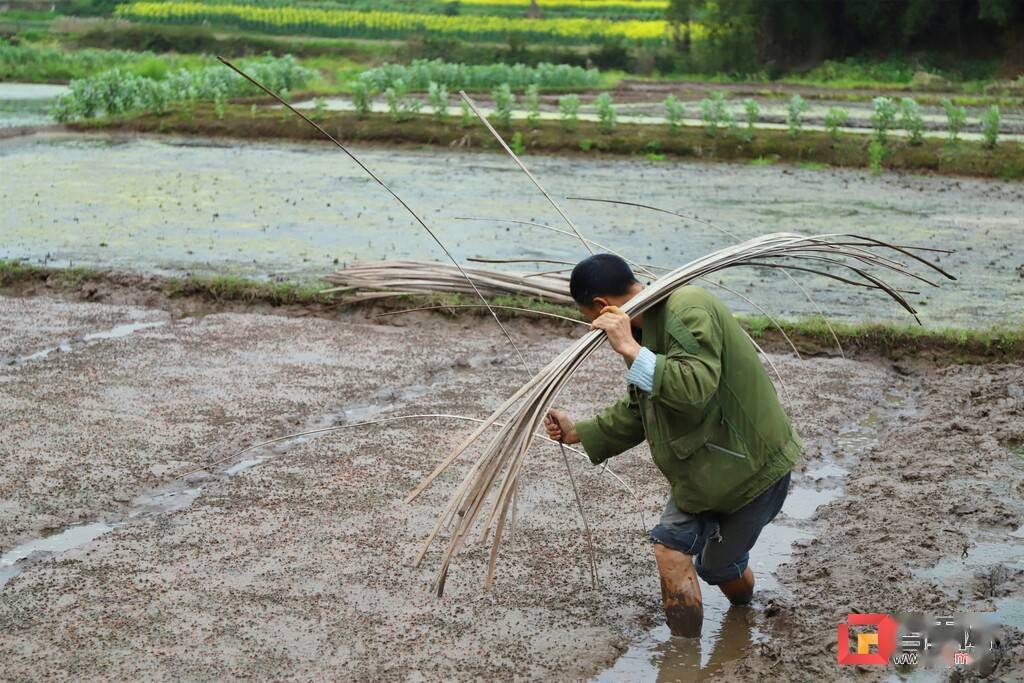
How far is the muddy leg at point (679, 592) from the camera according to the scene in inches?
137

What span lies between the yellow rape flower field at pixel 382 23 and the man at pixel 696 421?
128ft

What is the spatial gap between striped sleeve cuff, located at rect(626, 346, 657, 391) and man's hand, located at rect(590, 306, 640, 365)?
20 millimetres

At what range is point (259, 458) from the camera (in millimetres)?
5250

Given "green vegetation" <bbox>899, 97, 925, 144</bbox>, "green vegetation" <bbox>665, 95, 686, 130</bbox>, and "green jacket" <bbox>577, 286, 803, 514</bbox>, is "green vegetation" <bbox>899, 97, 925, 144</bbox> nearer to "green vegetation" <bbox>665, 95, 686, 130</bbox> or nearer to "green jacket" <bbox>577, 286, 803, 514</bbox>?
"green vegetation" <bbox>665, 95, 686, 130</bbox>

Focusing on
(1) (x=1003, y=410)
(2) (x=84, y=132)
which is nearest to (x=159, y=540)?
(1) (x=1003, y=410)

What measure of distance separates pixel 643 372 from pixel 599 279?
0.32 metres

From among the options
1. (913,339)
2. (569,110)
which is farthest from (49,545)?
(569,110)

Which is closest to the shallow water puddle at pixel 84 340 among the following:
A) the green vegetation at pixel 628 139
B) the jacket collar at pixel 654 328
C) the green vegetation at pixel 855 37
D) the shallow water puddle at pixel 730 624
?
the shallow water puddle at pixel 730 624

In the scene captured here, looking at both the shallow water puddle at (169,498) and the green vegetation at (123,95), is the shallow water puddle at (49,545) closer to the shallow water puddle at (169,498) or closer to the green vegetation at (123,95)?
the shallow water puddle at (169,498)

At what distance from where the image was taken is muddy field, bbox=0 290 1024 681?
139 inches

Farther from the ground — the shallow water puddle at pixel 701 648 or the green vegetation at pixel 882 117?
the green vegetation at pixel 882 117

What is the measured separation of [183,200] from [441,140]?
5974 mm

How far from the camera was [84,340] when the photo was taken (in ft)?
23.3

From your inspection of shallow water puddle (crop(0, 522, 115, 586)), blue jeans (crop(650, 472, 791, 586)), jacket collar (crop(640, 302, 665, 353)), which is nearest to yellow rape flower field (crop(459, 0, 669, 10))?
shallow water puddle (crop(0, 522, 115, 586))
